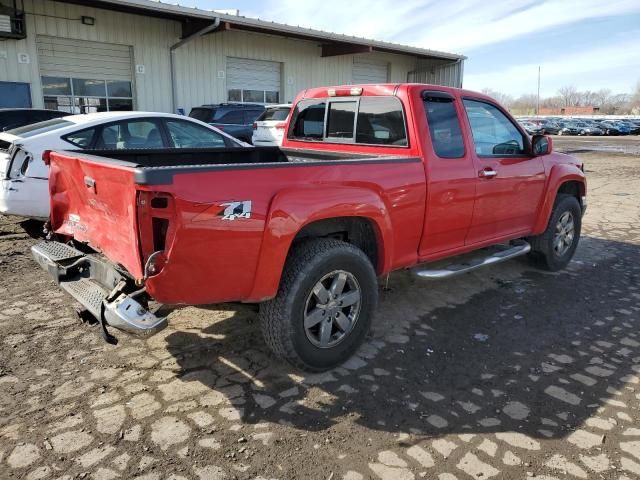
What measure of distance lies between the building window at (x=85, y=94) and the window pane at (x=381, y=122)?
11.7 metres

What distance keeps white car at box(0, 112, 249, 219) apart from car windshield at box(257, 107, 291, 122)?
516 centimetres

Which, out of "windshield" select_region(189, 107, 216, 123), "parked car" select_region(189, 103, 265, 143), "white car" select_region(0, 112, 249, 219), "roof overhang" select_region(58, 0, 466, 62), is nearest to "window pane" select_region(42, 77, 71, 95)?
"roof overhang" select_region(58, 0, 466, 62)

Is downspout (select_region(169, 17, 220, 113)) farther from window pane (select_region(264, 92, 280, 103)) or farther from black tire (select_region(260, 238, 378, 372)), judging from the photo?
black tire (select_region(260, 238, 378, 372))

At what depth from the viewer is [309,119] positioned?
5.24m

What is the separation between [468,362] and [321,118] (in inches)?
106

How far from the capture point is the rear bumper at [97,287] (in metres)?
2.82

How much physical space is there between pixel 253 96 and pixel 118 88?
16.3 feet

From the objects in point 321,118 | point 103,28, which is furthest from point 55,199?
point 103,28

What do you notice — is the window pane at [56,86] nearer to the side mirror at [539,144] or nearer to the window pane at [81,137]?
the window pane at [81,137]

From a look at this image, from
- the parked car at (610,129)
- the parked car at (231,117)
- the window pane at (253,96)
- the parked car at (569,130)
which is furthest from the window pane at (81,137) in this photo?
the parked car at (610,129)

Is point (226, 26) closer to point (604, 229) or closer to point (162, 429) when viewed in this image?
point (604, 229)

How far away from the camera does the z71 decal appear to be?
283cm

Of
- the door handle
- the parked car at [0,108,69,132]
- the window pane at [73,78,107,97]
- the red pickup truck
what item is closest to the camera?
the red pickup truck

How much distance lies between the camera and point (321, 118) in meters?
5.11
